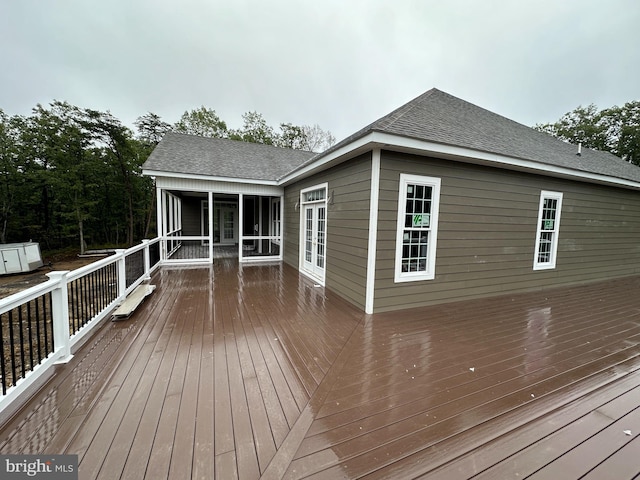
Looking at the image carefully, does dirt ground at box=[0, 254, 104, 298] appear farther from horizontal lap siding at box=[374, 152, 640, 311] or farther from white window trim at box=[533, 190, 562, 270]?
white window trim at box=[533, 190, 562, 270]

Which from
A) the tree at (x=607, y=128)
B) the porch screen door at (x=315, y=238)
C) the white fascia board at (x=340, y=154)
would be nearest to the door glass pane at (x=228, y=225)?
the porch screen door at (x=315, y=238)

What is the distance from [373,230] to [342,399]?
2.39m

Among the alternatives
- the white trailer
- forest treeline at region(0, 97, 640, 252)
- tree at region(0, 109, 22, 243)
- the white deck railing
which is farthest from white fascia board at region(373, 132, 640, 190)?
tree at region(0, 109, 22, 243)

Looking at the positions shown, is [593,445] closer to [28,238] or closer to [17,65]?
[17,65]

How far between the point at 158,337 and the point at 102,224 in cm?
1788

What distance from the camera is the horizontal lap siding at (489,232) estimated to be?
4012mm

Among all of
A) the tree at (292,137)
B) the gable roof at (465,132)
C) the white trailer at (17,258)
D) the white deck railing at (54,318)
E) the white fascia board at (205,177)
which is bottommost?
the white trailer at (17,258)

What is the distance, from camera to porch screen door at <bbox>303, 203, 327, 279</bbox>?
5754 millimetres

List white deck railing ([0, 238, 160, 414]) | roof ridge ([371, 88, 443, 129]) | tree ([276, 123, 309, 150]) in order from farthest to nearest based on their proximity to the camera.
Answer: tree ([276, 123, 309, 150]), roof ridge ([371, 88, 443, 129]), white deck railing ([0, 238, 160, 414])

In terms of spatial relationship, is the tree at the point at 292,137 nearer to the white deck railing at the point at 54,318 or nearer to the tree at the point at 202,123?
the tree at the point at 202,123

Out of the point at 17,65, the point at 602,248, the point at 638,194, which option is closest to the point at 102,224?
the point at 17,65

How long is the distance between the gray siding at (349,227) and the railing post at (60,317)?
3.59 metres

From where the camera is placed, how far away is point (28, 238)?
14.7m

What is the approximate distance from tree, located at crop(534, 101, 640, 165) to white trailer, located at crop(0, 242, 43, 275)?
2943cm
